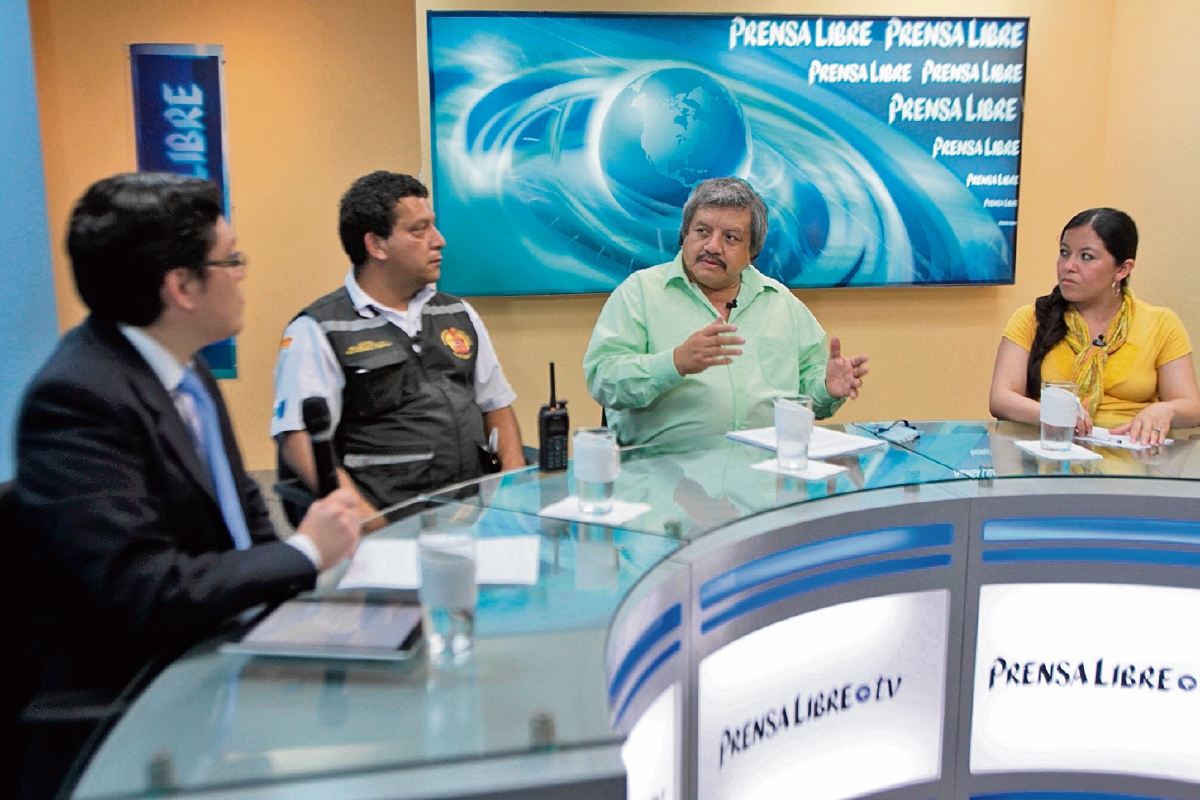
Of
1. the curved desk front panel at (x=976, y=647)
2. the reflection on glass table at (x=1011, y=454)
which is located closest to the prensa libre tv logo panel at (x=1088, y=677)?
the curved desk front panel at (x=976, y=647)

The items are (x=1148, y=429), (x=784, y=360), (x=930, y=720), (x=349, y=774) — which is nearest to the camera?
(x=349, y=774)

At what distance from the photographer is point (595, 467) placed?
1696 millimetres

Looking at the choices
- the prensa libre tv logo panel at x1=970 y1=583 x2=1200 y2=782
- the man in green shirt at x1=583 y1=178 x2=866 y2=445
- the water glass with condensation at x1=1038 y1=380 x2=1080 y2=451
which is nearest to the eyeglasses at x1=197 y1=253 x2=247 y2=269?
the man in green shirt at x1=583 y1=178 x2=866 y2=445

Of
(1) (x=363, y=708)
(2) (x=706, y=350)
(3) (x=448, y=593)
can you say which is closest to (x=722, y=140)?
(2) (x=706, y=350)

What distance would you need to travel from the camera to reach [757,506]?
70.4 inches

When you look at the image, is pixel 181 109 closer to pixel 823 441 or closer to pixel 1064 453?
pixel 823 441

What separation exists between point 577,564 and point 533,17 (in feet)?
10.0

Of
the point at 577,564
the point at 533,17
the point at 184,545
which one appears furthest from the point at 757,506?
the point at 533,17

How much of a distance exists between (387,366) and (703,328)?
34.4 inches

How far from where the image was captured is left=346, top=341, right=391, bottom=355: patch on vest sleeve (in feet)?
8.21

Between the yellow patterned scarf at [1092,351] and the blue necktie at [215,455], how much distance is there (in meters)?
2.40

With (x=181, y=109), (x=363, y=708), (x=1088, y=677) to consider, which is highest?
(x=181, y=109)

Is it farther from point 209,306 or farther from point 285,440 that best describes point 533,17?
point 209,306

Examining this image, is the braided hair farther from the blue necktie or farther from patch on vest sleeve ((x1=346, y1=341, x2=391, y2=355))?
the blue necktie
